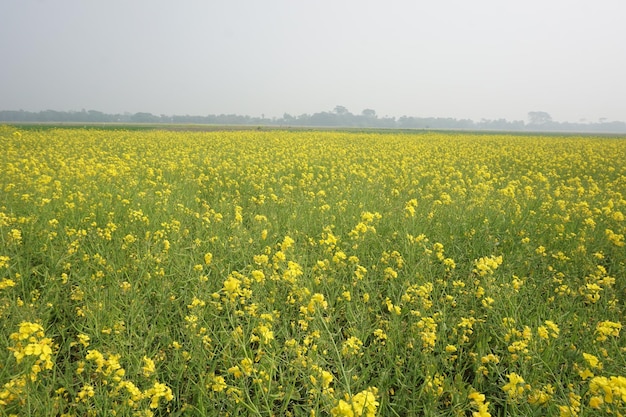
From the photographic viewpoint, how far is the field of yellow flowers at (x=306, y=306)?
6.10ft

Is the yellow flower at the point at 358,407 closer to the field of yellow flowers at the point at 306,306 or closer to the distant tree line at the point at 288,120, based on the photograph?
the field of yellow flowers at the point at 306,306

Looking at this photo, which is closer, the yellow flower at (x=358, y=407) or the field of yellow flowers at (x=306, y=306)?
the yellow flower at (x=358, y=407)

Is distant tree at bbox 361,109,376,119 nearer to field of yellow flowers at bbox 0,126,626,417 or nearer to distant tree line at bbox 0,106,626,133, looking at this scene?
distant tree line at bbox 0,106,626,133

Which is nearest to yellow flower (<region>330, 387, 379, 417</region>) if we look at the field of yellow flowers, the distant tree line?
the field of yellow flowers

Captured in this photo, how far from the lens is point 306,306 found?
8.64ft

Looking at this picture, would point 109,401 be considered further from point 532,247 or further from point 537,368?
point 532,247

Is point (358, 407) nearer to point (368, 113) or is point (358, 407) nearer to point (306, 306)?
point (306, 306)

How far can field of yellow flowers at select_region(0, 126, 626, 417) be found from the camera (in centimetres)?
186

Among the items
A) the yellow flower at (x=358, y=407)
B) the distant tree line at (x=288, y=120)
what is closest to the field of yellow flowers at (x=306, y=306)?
the yellow flower at (x=358, y=407)

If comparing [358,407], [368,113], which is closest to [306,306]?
[358,407]

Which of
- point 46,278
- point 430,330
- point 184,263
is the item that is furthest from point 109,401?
point 430,330

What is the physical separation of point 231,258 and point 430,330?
191 centimetres

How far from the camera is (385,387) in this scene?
7.06ft

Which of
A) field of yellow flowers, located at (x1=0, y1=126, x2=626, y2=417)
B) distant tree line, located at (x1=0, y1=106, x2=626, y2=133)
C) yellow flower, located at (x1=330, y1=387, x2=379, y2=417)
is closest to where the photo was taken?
yellow flower, located at (x1=330, y1=387, x2=379, y2=417)
